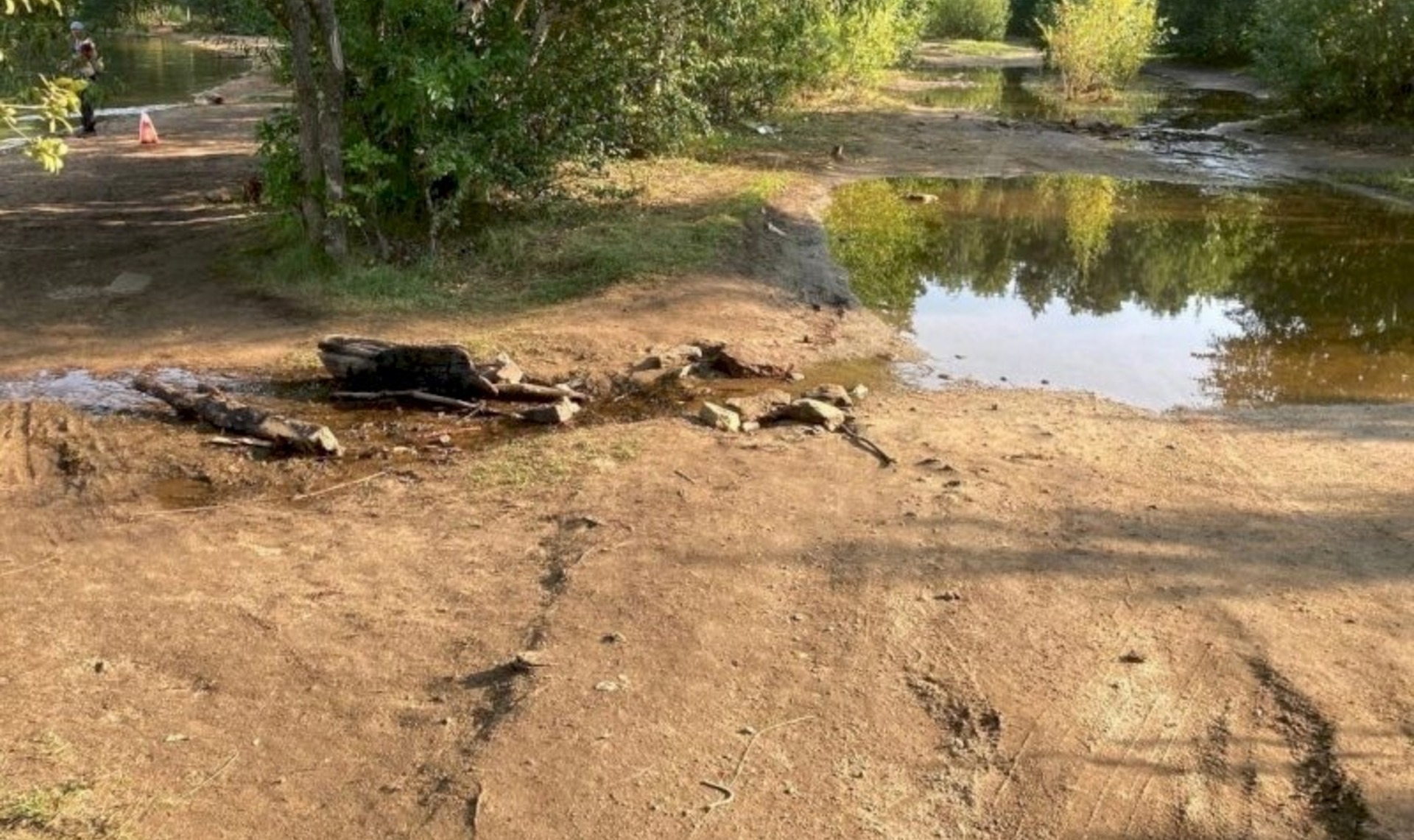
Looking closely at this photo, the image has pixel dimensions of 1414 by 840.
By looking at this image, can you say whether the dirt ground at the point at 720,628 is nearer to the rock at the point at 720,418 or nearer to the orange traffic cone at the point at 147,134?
the rock at the point at 720,418

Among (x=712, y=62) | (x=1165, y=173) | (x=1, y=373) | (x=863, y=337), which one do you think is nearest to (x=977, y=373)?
(x=863, y=337)

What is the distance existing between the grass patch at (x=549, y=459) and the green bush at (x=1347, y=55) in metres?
19.7

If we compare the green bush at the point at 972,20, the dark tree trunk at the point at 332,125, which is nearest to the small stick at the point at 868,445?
A: the dark tree trunk at the point at 332,125

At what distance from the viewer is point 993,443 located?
694 centimetres

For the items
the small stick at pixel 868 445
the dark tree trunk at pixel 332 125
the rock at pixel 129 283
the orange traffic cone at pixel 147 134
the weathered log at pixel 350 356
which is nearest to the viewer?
the small stick at pixel 868 445

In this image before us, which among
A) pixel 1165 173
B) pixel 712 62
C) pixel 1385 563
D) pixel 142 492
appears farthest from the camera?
pixel 1165 173

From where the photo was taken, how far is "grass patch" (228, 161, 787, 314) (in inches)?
384

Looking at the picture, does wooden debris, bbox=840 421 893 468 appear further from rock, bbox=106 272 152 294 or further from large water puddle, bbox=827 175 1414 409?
rock, bbox=106 272 152 294

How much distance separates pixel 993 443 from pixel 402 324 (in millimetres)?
4739

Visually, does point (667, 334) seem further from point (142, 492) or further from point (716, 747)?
point (716, 747)

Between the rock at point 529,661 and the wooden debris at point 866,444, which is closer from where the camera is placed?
the rock at point 529,661

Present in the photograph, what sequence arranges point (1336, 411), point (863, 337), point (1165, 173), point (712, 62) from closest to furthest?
point (1336, 411) → point (863, 337) → point (712, 62) → point (1165, 173)

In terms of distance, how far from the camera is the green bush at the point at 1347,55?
20625 mm

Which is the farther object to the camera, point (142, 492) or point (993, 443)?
point (993, 443)
